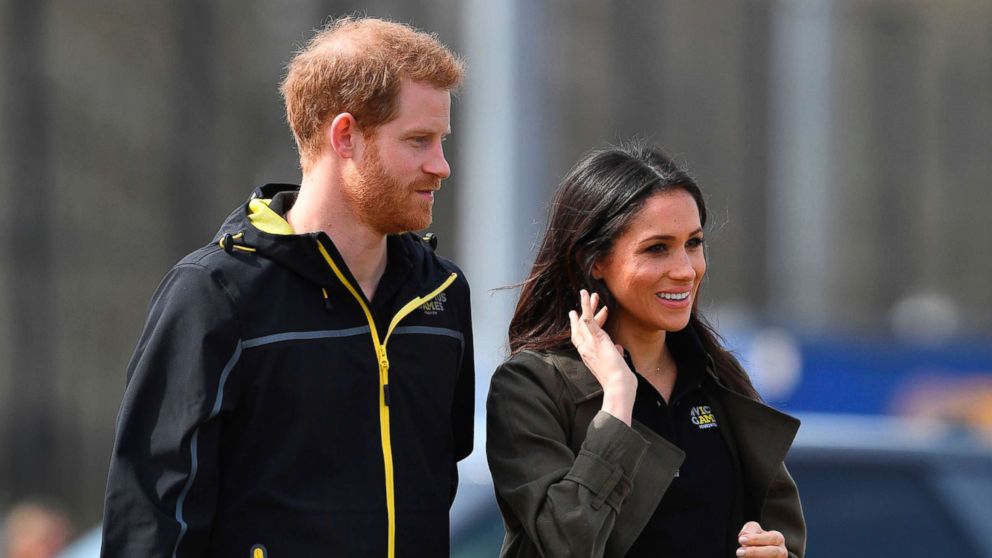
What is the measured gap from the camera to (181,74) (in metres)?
14.4

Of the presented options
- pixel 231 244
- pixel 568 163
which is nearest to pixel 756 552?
pixel 231 244

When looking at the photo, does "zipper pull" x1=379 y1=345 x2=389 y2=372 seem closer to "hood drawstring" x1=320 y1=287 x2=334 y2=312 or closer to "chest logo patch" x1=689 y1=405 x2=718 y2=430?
"hood drawstring" x1=320 y1=287 x2=334 y2=312

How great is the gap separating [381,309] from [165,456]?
0.52 meters

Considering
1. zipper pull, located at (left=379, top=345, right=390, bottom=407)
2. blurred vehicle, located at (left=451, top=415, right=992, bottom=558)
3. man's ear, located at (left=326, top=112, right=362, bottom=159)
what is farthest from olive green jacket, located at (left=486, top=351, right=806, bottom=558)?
blurred vehicle, located at (left=451, top=415, right=992, bottom=558)

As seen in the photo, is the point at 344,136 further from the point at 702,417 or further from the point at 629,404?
the point at 702,417

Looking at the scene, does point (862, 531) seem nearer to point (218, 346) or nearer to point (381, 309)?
point (381, 309)

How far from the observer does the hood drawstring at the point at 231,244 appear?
296 cm

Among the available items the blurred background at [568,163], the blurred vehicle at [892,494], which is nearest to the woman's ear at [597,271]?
the blurred background at [568,163]

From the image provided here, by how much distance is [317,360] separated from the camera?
294 cm

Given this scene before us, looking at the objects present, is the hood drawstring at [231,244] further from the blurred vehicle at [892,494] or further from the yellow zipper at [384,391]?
the blurred vehicle at [892,494]

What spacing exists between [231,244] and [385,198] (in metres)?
0.30

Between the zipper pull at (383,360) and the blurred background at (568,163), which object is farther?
the blurred background at (568,163)

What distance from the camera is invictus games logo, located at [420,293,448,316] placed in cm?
314

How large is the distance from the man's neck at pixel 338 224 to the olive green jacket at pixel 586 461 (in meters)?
0.36
